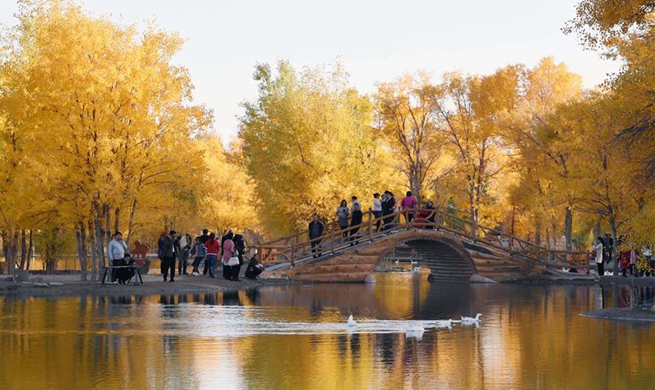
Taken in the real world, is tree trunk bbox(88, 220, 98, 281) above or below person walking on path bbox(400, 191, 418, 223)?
below

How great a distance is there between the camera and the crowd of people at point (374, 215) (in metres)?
47.9

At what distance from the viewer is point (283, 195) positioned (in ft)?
197

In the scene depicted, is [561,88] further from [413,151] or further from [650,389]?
[650,389]

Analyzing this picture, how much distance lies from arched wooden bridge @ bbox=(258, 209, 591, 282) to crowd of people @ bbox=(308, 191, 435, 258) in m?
0.15

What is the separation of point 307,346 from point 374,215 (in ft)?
95.8

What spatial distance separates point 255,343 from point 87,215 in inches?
849

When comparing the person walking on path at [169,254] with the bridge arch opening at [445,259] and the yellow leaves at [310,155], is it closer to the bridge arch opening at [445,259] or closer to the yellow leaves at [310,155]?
the bridge arch opening at [445,259]

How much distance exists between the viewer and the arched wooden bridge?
48438 millimetres

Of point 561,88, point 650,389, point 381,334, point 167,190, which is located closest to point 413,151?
point 561,88

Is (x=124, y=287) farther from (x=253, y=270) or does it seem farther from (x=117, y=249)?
(x=253, y=270)

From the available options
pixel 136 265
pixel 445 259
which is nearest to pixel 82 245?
pixel 136 265

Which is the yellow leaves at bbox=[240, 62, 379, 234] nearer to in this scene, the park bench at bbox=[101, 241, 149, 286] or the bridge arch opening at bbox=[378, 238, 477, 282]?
the bridge arch opening at bbox=[378, 238, 477, 282]

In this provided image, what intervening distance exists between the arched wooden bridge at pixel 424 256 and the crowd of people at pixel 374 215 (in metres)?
0.15

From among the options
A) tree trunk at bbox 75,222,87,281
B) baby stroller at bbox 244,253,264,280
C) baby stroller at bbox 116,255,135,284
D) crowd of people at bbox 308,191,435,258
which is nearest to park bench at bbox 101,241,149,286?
baby stroller at bbox 116,255,135,284
